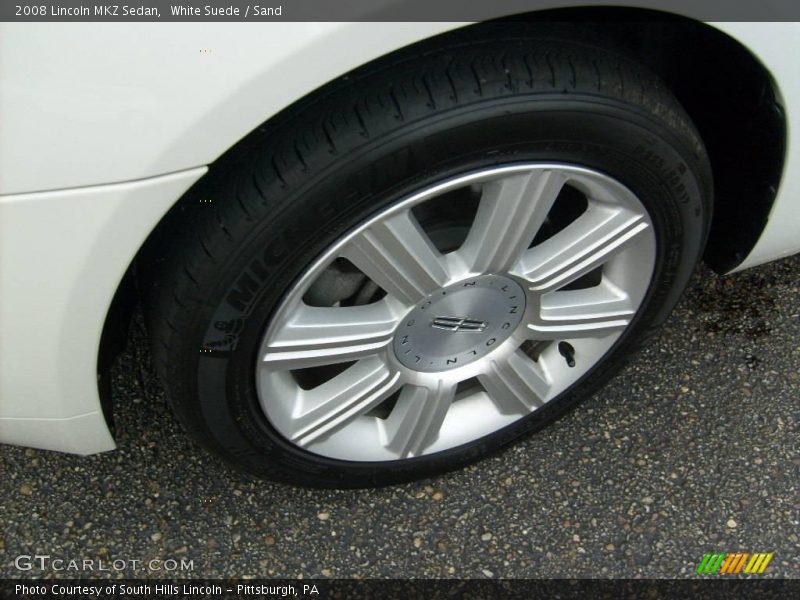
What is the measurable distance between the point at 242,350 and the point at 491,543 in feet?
2.40

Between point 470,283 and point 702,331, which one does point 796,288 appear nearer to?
point 702,331

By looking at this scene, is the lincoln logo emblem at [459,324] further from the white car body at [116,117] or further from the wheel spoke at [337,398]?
the white car body at [116,117]

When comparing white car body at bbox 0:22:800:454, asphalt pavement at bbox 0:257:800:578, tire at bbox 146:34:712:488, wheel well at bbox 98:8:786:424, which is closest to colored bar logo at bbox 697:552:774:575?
asphalt pavement at bbox 0:257:800:578

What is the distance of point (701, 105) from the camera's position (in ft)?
5.31

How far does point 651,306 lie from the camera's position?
1.67 metres

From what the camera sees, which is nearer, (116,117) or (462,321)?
(116,117)

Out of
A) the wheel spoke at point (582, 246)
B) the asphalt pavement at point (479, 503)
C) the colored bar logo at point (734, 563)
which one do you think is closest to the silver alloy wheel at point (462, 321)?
the wheel spoke at point (582, 246)

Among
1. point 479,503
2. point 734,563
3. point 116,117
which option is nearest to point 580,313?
point 479,503

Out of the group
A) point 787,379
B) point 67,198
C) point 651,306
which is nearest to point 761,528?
point 787,379

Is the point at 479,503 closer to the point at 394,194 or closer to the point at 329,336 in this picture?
the point at 329,336

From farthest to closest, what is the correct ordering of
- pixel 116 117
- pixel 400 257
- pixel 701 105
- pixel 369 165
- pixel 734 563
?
pixel 734 563 < pixel 701 105 < pixel 400 257 < pixel 369 165 < pixel 116 117

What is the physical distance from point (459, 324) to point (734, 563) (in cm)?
79

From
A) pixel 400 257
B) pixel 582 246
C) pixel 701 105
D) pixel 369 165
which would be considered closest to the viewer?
pixel 369 165

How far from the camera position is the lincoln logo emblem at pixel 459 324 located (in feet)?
4.92
